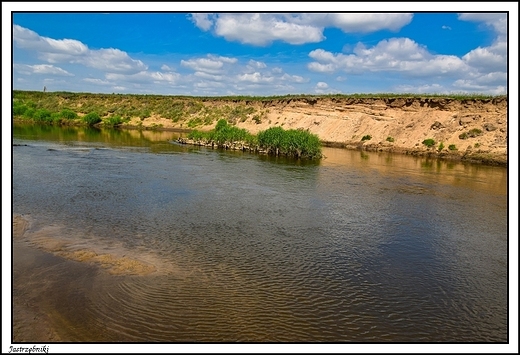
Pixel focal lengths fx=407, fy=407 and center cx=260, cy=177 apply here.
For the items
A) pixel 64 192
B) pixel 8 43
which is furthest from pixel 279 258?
pixel 64 192

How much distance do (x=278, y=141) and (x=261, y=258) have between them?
934 inches

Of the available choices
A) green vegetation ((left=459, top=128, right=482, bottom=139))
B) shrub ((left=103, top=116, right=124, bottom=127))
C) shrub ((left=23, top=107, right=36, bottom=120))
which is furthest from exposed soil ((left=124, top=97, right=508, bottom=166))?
shrub ((left=23, top=107, right=36, bottom=120))

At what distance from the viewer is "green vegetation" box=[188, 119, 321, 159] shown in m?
32.1

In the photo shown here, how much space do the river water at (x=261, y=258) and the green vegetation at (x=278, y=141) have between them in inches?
430

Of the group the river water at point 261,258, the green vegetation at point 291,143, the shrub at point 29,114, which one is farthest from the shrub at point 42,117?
the river water at point 261,258

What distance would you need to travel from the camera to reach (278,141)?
33.4 metres

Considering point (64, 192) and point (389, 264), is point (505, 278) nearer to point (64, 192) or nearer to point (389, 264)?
point (389, 264)

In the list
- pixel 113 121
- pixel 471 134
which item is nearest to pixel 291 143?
pixel 471 134

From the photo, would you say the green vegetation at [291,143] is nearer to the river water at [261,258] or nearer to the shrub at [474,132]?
the river water at [261,258]

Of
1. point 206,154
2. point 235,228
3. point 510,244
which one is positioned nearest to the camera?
point 510,244

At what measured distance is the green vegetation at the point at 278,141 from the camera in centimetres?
3209

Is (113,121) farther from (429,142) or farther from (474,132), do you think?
(474,132)

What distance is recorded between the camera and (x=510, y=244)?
1066 cm

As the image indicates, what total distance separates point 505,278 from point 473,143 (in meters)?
30.0
